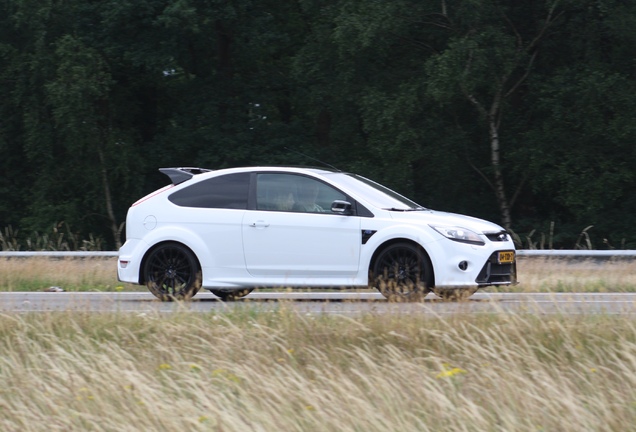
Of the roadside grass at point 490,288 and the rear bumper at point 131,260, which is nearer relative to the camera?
the rear bumper at point 131,260

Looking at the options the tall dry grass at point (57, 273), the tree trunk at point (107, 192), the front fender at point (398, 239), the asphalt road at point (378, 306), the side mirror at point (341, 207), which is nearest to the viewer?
the asphalt road at point (378, 306)

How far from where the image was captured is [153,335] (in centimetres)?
883

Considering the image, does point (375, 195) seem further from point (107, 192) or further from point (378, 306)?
point (107, 192)

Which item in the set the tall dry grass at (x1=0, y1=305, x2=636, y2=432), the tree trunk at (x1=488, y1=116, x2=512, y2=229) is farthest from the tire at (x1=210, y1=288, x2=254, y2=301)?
the tree trunk at (x1=488, y1=116, x2=512, y2=229)

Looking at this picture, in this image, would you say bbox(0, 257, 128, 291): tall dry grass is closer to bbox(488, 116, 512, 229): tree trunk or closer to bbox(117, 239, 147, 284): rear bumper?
bbox(117, 239, 147, 284): rear bumper

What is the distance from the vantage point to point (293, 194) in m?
12.4

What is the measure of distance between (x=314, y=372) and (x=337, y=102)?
77.6 ft

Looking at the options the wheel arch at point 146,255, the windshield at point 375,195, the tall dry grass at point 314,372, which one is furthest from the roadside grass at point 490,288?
the tall dry grass at point 314,372

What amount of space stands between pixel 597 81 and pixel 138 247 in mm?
17428

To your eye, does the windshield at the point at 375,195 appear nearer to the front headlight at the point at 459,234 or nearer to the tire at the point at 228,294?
the front headlight at the point at 459,234

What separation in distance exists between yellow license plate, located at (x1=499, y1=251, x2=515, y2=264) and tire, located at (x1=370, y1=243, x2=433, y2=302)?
812mm

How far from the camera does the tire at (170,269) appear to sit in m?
12.4

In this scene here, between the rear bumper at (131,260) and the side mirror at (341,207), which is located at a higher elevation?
the side mirror at (341,207)

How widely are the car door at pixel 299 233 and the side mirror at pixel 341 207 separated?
0.18 ft
